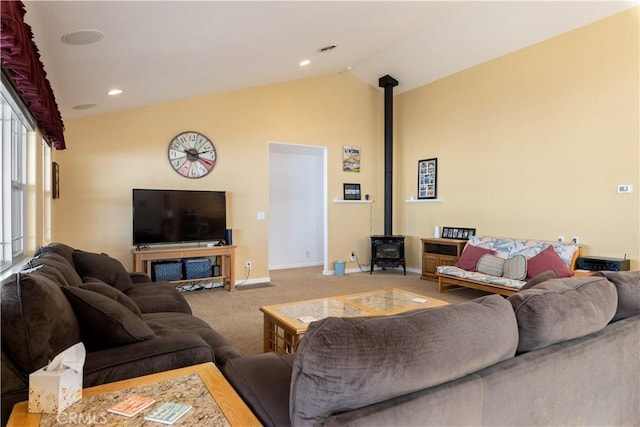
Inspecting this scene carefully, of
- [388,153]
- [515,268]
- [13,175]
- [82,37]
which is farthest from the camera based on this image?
[388,153]

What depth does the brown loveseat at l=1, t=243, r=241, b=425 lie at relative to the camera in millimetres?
1238

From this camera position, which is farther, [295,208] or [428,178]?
[295,208]

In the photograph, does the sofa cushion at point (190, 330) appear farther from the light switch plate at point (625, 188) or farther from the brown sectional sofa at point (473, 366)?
the light switch plate at point (625, 188)

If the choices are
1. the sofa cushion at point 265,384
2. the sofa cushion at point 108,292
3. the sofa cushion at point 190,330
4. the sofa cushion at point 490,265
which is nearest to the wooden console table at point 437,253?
the sofa cushion at point 490,265

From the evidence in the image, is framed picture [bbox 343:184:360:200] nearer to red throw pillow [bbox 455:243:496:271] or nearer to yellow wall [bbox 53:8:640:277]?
yellow wall [bbox 53:8:640:277]

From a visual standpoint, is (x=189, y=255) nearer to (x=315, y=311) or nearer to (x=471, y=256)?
(x=315, y=311)

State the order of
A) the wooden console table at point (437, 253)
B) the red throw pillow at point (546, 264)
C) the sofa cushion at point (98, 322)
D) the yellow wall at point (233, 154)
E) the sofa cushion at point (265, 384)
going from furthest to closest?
the wooden console table at point (437, 253) → the yellow wall at point (233, 154) → the red throw pillow at point (546, 264) → the sofa cushion at point (98, 322) → the sofa cushion at point (265, 384)

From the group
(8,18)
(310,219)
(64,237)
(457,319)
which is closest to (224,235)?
(64,237)

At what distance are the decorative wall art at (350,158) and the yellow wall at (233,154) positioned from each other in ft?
0.35

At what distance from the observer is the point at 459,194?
6.04 meters

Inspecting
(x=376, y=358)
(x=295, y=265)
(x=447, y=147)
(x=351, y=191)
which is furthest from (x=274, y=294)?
(x=376, y=358)

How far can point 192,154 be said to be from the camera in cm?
533

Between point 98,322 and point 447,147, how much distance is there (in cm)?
584

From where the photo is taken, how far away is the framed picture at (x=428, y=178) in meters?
6.47
